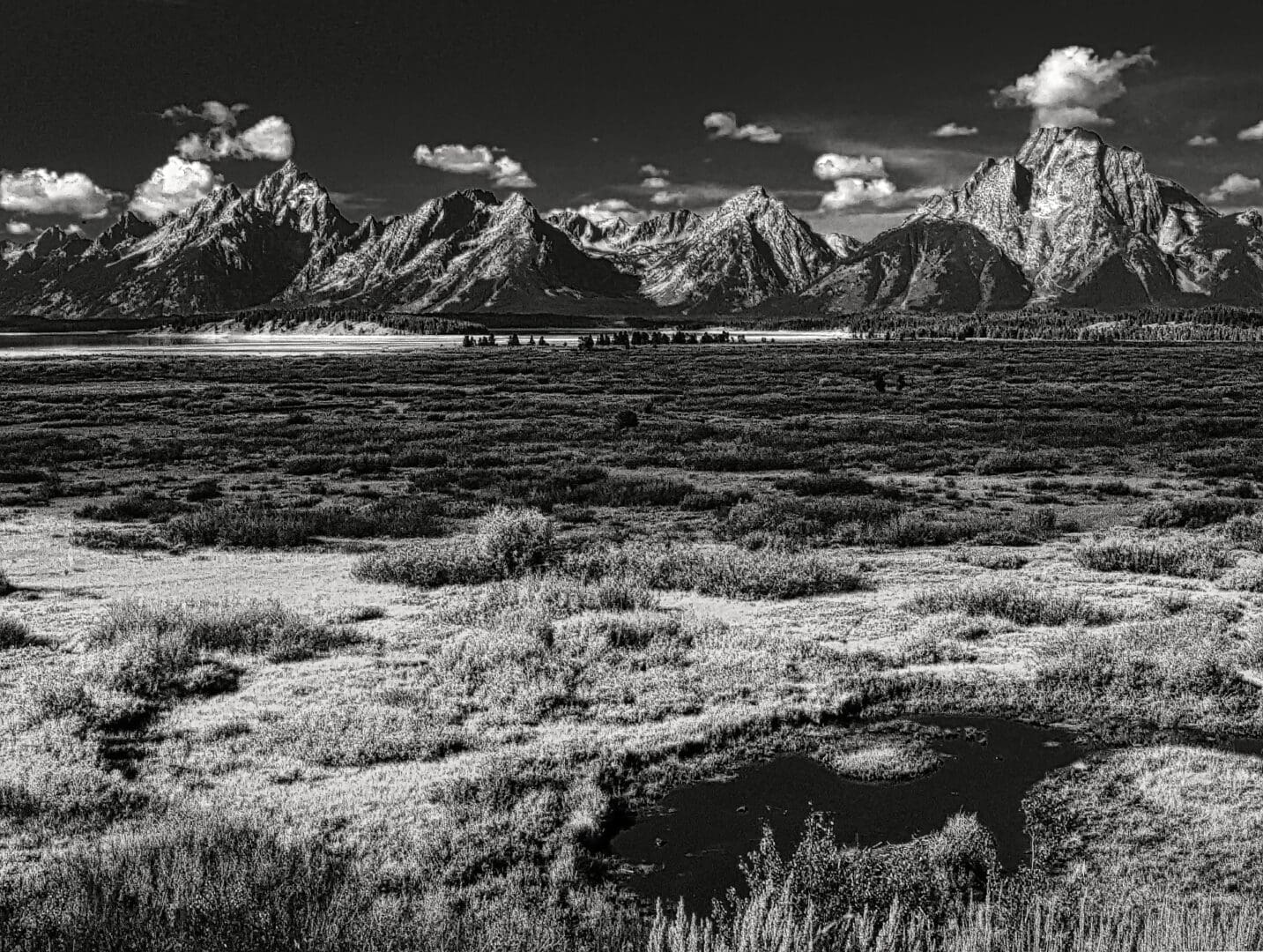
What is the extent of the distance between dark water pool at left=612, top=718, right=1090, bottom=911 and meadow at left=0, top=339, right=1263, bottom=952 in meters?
0.25

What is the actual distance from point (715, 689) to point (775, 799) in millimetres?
2614

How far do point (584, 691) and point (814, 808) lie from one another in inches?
141

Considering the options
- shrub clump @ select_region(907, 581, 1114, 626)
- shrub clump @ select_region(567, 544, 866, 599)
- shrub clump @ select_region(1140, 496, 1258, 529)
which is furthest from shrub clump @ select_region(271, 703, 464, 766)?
shrub clump @ select_region(1140, 496, 1258, 529)

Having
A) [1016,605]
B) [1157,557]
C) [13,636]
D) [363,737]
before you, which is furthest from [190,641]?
[1157,557]

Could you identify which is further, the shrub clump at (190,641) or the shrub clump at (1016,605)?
the shrub clump at (1016,605)

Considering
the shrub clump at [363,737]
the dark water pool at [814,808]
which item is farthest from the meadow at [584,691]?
the dark water pool at [814,808]

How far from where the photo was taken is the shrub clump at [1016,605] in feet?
46.2

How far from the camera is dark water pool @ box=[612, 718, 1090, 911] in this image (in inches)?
301

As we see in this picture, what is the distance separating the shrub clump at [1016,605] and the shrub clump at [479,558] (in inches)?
285

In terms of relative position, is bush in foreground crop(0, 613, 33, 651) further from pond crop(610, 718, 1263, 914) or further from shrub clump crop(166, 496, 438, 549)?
pond crop(610, 718, 1263, 914)

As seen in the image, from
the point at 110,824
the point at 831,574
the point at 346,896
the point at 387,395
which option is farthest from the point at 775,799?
the point at 387,395

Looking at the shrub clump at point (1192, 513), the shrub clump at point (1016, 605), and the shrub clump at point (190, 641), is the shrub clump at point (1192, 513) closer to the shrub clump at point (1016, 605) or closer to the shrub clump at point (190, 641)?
the shrub clump at point (1016, 605)

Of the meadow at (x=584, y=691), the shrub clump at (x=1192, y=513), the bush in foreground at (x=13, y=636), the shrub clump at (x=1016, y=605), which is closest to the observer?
the meadow at (x=584, y=691)

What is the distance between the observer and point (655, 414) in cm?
5175
